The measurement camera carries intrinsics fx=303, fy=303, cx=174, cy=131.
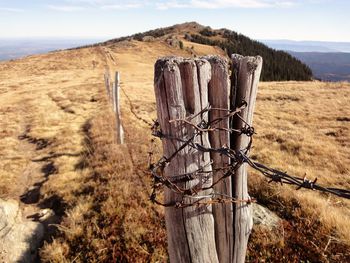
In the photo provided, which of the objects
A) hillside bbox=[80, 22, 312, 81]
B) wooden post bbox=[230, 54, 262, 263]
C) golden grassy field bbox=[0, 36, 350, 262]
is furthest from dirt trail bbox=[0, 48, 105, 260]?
hillside bbox=[80, 22, 312, 81]

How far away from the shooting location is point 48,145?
43.9 feet

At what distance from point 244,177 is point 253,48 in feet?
377

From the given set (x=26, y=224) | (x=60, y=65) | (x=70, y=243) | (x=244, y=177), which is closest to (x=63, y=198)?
(x=26, y=224)

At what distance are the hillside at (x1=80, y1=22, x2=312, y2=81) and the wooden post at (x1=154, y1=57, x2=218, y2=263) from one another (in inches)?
3367

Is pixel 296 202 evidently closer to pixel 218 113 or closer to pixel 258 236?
pixel 258 236

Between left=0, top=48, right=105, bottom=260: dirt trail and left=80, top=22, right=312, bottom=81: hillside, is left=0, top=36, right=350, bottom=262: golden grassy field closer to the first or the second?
left=0, top=48, right=105, bottom=260: dirt trail

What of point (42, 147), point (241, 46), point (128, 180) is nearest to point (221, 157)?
point (128, 180)

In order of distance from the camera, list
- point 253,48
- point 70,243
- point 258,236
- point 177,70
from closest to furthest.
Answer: point 177,70, point 258,236, point 70,243, point 253,48

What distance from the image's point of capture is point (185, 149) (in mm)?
2344

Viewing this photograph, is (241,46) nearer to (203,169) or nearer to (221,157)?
(221,157)

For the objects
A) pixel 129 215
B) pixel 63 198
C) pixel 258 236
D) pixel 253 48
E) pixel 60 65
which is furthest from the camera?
pixel 253 48

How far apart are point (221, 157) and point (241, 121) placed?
0.34 meters

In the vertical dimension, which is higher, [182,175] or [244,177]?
[182,175]

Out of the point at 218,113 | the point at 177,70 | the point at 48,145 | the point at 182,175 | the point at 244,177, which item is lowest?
the point at 48,145
